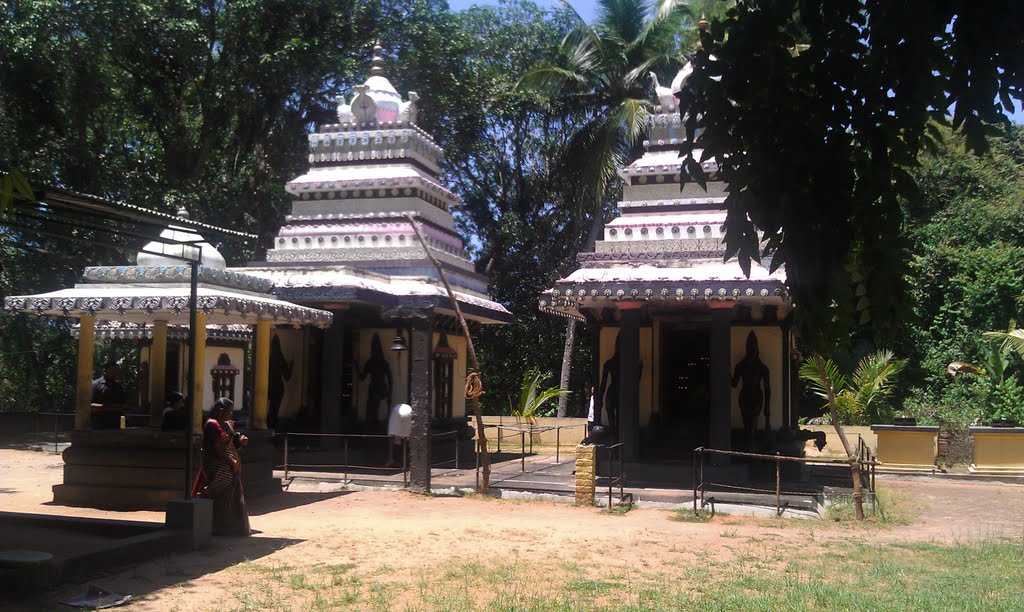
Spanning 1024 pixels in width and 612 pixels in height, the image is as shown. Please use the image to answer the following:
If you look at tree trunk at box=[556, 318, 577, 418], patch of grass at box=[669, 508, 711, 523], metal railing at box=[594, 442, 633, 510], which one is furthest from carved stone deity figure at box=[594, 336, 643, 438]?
tree trunk at box=[556, 318, 577, 418]

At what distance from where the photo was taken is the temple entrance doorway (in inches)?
674

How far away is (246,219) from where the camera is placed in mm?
30531

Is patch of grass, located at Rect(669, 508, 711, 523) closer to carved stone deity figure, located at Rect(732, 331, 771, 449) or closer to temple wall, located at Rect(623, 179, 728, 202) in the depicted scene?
carved stone deity figure, located at Rect(732, 331, 771, 449)

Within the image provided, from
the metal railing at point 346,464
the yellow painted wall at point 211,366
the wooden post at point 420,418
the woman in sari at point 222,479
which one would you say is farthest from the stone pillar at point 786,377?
the yellow painted wall at point 211,366

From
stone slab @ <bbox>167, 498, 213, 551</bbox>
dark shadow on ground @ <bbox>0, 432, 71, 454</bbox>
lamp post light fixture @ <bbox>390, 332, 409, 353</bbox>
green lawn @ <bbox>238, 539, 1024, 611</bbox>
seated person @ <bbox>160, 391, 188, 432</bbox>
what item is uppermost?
lamp post light fixture @ <bbox>390, 332, 409, 353</bbox>

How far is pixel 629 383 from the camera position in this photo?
15969 millimetres

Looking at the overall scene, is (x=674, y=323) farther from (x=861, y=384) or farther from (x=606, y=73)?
(x=606, y=73)

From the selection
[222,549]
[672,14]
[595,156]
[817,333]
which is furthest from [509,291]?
[817,333]

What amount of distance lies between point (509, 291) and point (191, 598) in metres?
26.7

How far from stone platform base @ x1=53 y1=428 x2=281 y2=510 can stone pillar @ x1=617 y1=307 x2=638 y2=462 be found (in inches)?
261

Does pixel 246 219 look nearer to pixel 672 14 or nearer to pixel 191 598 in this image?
pixel 672 14

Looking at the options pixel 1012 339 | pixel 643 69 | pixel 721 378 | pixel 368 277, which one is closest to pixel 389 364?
pixel 368 277

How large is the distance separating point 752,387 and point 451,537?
23.0 feet

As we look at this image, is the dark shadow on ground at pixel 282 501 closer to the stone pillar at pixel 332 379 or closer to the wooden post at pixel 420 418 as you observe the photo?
the wooden post at pixel 420 418
